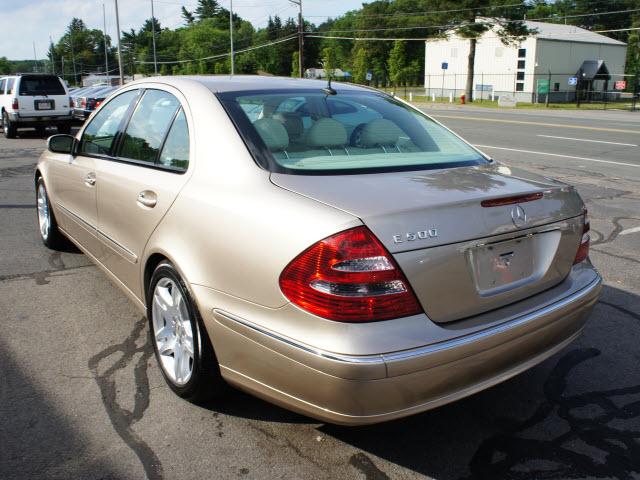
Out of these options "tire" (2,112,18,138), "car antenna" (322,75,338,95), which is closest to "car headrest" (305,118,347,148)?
"car antenna" (322,75,338,95)

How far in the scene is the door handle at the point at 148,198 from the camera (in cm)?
318

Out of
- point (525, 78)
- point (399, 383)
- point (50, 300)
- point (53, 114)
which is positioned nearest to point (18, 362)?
point (50, 300)

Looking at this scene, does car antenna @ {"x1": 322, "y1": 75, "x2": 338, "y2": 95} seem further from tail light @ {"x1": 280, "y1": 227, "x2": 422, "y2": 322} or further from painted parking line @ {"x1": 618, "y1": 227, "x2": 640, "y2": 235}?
painted parking line @ {"x1": 618, "y1": 227, "x2": 640, "y2": 235}

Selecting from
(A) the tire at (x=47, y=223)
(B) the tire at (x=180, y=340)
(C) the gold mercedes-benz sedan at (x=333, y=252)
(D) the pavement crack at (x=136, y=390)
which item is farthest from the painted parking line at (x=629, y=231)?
(A) the tire at (x=47, y=223)

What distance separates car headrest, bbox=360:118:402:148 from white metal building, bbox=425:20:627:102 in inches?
1937

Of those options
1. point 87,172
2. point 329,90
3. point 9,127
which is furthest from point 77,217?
point 9,127

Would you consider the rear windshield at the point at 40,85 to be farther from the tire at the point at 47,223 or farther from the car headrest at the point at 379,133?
the car headrest at the point at 379,133

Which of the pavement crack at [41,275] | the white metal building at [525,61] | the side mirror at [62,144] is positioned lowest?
the pavement crack at [41,275]

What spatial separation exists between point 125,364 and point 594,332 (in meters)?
2.99

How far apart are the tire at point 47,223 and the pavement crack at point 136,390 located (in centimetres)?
200

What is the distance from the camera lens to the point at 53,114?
18859 mm

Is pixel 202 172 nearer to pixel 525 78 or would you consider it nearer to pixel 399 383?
pixel 399 383

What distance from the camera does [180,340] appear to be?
3072 millimetres

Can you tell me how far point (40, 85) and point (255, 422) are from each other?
18910 mm
